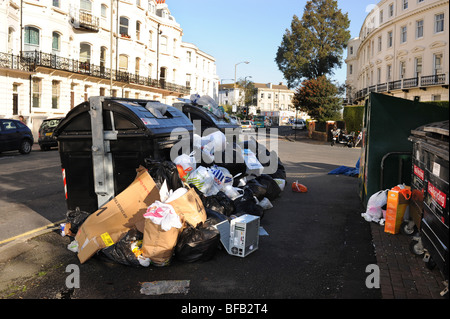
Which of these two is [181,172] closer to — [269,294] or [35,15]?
[269,294]

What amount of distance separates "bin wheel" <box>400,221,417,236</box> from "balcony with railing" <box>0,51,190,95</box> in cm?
2378

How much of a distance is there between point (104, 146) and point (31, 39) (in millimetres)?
25106

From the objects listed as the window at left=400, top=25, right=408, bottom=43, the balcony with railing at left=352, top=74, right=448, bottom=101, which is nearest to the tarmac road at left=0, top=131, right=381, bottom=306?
the balcony with railing at left=352, top=74, right=448, bottom=101

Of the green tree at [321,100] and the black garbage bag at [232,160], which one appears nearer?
the black garbage bag at [232,160]

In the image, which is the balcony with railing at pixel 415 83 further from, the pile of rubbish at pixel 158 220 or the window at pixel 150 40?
the pile of rubbish at pixel 158 220

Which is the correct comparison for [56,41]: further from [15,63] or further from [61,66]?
[15,63]

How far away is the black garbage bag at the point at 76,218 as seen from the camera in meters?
5.50

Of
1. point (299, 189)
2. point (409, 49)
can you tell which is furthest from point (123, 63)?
point (299, 189)

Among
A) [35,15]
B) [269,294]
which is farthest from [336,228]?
[35,15]

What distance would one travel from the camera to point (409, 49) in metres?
40.7

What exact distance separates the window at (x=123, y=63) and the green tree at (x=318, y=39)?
21.8 m

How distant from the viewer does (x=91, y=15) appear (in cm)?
3167

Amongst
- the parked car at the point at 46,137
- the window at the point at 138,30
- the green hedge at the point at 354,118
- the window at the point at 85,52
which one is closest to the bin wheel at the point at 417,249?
the parked car at the point at 46,137
